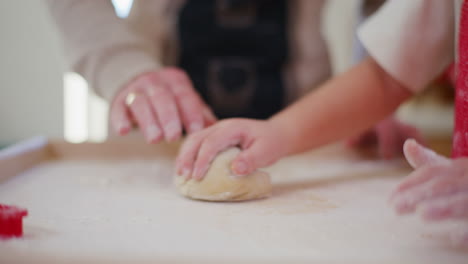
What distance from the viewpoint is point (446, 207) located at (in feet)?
1.16

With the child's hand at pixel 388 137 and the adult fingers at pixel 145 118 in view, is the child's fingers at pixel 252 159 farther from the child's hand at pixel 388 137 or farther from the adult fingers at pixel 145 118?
the child's hand at pixel 388 137

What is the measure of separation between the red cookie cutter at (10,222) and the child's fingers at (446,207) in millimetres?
343

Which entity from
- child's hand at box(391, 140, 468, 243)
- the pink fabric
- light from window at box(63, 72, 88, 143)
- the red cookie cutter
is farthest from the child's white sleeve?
light from window at box(63, 72, 88, 143)

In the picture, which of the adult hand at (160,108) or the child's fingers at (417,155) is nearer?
the child's fingers at (417,155)

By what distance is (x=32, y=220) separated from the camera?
0.46 m

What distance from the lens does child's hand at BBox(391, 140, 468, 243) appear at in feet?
1.16

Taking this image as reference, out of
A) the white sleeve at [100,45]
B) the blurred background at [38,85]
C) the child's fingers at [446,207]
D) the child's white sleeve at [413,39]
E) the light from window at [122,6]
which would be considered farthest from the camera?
the blurred background at [38,85]

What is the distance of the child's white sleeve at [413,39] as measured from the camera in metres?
0.63

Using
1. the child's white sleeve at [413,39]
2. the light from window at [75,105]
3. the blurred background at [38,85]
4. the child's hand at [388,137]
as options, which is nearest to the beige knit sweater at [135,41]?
the child's hand at [388,137]

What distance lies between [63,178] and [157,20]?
21.3 inches

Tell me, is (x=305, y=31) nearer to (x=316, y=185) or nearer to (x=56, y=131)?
(x=316, y=185)

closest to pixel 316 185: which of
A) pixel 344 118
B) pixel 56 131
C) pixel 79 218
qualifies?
pixel 344 118

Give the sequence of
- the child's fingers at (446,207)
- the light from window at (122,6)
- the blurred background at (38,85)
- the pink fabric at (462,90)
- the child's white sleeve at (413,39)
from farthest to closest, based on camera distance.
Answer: the blurred background at (38,85)
the light from window at (122,6)
the child's white sleeve at (413,39)
the pink fabric at (462,90)
the child's fingers at (446,207)

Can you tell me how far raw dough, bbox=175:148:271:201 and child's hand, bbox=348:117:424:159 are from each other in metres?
0.36
